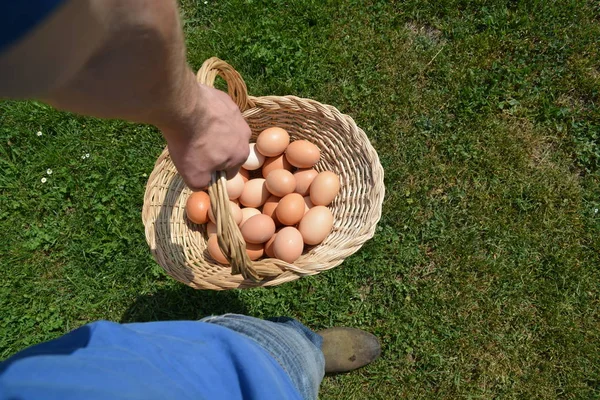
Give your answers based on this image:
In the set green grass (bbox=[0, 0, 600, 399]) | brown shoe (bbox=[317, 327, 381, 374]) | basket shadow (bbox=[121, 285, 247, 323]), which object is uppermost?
green grass (bbox=[0, 0, 600, 399])

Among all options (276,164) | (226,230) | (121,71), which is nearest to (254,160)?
(276,164)

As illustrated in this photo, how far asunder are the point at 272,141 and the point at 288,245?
43cm

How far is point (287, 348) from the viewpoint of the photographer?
1335mm

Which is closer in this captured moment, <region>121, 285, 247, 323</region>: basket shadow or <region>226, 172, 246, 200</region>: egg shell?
<region>226, 172, 246, 200</region>: egg shell

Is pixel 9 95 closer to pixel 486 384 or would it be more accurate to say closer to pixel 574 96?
pixel 486 384

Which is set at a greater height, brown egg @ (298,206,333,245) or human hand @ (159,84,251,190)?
human hand @ (159,84,251,190)

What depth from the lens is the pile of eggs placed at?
1646 mm

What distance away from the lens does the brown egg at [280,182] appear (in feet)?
5.68

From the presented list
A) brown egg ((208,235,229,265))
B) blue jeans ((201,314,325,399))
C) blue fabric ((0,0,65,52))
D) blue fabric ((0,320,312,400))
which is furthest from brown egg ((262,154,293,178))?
blue fabric ((0,0,65,52))

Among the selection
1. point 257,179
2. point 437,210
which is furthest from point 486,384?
point 257,179

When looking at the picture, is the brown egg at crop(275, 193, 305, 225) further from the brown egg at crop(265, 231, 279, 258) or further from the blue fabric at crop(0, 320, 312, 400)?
the blue fabric at crop(0, 320, 312, 400)

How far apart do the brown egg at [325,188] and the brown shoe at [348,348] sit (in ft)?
1.99

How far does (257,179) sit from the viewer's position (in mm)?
1858

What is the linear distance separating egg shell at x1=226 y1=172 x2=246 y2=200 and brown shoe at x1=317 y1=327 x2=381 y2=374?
2.38 feet
